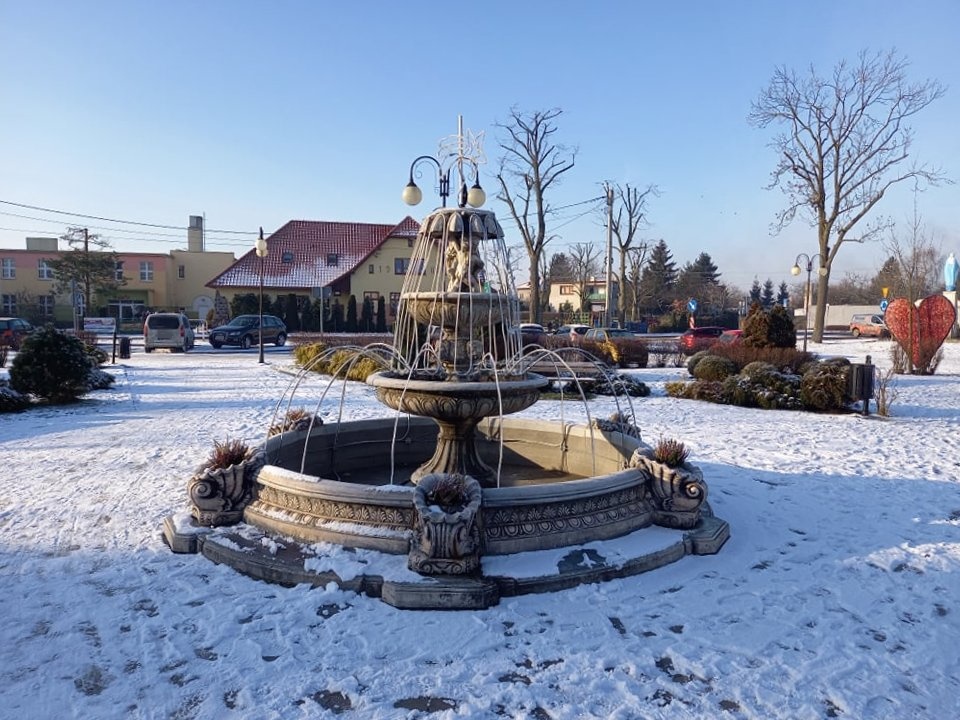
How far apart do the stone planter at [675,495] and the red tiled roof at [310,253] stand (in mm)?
43455

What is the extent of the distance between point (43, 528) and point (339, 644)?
→ 3869 millimetres

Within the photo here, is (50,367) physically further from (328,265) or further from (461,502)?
(328,265)

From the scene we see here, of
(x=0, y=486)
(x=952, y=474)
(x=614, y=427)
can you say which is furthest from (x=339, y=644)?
(x=952, y=474)

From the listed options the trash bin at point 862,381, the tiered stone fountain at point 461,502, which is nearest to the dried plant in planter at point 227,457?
the tiered stone fountain at point 461,502

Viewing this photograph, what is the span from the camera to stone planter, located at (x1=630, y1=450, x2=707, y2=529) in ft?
19.0

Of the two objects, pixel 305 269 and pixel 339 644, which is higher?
pixel 305 269

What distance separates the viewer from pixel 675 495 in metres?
5.83

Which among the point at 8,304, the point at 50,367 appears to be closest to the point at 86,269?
the point at 8,304

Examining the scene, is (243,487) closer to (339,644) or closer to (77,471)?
(339,644)

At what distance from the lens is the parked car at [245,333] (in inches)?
1298

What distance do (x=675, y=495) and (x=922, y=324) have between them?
18.9 meters

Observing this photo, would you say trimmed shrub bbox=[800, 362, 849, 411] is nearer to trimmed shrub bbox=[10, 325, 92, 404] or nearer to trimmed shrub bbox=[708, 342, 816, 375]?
trimmed shrub bbox=[708, 342, 816, 375]

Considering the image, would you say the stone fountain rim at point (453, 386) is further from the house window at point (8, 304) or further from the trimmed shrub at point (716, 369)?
the house window at point (8, 304)

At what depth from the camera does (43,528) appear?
241 inches
